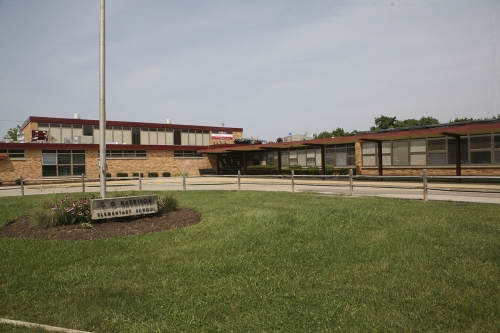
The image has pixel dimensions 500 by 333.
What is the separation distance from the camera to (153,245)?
6.75 meters

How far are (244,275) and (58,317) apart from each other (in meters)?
2.31

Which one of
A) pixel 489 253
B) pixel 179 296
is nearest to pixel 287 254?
pixel 179 296

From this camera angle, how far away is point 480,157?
22859 millimetres

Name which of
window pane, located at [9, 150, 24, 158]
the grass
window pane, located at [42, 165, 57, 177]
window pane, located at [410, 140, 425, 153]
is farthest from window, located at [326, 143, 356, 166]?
window pane, located at [9, 150, 24, 158]

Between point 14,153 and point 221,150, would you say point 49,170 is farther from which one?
point 221,150

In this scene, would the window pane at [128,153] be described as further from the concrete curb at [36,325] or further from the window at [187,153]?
the concrete curb at [36,325]

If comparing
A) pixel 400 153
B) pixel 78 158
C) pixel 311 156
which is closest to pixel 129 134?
pixel 78 158

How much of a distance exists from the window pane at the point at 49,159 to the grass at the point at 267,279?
2944cm

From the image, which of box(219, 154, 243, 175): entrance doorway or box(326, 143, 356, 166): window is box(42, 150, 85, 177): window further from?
box(326, 143, 356, 166): window

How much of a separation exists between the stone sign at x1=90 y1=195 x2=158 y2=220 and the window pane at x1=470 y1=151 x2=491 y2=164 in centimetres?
2108

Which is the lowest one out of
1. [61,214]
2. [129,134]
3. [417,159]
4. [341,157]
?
[61,214]

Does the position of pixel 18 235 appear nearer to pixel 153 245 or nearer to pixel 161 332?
pixel 153 245

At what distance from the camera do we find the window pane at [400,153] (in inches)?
1047

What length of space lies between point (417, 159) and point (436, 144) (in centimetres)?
158
